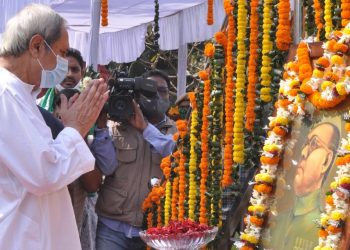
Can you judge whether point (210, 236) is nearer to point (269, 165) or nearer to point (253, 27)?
point (269, 165)

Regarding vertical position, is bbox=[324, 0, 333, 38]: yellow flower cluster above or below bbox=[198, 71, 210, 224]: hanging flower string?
above

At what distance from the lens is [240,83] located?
4.31 m

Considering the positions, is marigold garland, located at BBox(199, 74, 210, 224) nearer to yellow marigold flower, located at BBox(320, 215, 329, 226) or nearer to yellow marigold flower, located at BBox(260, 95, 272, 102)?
yellow marigold flower, located at BBox(260, 95, 272, 102)

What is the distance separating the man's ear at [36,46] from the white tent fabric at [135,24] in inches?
219

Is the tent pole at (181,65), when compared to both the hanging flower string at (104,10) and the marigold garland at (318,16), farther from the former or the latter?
the marigold garland at (318,16)

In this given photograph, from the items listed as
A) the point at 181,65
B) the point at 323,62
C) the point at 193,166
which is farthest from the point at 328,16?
the point at 181,65

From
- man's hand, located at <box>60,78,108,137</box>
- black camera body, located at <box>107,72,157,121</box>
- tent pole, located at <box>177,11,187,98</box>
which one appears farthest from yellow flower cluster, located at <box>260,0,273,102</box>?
tent pole, located at <box>177,11,187,98</box>

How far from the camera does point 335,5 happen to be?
3.54 m

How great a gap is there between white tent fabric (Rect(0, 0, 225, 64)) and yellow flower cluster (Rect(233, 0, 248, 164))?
15.6 feet

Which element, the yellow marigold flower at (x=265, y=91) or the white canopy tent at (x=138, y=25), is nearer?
the yellow marigold flower at (x=265, y=91)

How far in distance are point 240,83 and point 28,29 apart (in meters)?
1.41

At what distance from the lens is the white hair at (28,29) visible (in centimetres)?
331

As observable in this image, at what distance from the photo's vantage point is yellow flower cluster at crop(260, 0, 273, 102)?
4.09 m

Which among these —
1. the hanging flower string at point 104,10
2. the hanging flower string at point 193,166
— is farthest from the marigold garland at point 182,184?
the hanging flower string at point 104,10
